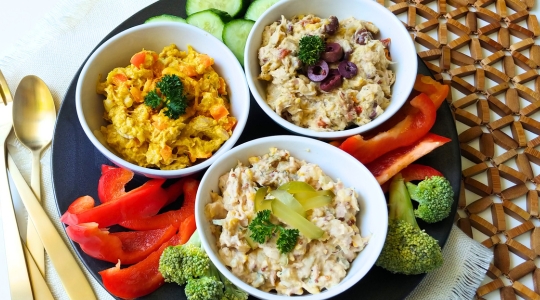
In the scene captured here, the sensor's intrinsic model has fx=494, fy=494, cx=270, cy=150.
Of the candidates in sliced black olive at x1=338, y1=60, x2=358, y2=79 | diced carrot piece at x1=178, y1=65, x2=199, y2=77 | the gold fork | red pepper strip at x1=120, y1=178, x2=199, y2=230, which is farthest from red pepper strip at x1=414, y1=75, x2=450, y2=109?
the gold fork

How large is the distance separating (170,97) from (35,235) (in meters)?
1.02

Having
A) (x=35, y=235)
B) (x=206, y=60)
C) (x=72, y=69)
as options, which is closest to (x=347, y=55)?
(x=206, y=60)

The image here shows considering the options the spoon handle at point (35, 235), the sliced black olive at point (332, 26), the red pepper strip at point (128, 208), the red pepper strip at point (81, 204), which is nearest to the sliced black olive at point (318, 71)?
the sliced black olive at point (332, 26)

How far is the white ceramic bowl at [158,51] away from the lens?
2258 mm

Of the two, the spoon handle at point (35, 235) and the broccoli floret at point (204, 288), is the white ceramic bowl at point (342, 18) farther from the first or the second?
the spoon handle at point (35, 235)

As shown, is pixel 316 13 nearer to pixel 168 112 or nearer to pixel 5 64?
pixel 168 112

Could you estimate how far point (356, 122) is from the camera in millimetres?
2404

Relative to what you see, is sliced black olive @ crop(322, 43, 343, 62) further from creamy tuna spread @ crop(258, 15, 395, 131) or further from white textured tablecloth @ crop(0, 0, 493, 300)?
white textured tablecloth @ crop(0, 0, 493, 300)

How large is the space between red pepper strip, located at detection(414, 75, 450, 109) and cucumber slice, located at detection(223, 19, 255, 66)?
0.94 m

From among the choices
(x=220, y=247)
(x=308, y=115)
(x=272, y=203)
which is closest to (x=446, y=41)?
(x=308, y=115)

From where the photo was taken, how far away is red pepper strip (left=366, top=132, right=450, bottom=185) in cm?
242

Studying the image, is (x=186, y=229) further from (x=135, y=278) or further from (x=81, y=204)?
(x=81, y=204)

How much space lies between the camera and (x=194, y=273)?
2.16 metres

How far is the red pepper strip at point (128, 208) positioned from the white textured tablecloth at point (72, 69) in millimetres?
301
